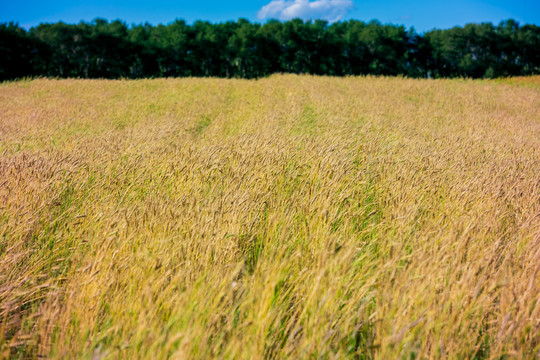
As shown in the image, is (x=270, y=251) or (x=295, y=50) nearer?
(x=270, y=251)

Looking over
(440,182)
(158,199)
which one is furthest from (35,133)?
(440,182)

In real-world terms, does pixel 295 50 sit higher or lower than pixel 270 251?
higher

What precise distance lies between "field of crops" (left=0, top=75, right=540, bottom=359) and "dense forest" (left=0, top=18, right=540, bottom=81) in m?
43.4

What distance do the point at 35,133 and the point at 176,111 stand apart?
14.6 feet

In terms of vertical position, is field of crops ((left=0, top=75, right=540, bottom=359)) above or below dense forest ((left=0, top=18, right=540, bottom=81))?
below

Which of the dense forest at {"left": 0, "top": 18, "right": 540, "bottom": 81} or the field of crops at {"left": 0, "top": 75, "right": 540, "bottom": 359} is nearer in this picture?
the field of crops at {"left": 0, "top": 75, "right": 540, "bottom": 359}

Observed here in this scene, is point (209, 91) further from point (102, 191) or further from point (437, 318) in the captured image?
point (437, 318)

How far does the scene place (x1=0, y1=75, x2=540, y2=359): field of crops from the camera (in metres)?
1.36

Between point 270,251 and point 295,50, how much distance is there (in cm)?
5138

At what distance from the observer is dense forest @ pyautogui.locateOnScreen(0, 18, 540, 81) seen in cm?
4447

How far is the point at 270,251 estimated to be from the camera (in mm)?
2094

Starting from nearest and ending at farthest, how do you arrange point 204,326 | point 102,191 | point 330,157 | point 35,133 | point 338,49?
1. point 204,326
2. point 102,191
3. point 330,157
4. point 35,133
5. point 338,49

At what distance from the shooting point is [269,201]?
106 inches

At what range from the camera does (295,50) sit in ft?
161
